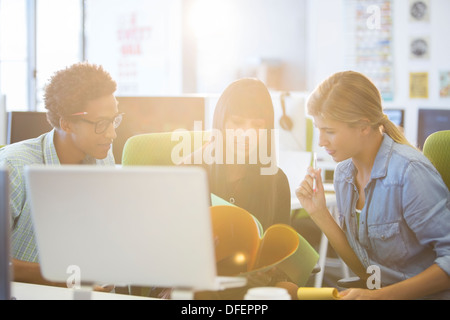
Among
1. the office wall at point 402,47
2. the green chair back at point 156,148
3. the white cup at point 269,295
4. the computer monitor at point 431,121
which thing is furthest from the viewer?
the office wall at point 402,47

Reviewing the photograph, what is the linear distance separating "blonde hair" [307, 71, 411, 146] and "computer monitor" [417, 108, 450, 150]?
2.02 metres

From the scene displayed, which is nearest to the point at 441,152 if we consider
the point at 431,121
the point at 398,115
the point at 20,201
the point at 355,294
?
the point at 355,294

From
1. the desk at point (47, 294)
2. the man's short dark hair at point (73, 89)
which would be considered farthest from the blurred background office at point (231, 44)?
the desk at point (47, 294)

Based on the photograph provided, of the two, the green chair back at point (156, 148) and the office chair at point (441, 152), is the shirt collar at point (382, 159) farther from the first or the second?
the green chair back at point (156, 148)

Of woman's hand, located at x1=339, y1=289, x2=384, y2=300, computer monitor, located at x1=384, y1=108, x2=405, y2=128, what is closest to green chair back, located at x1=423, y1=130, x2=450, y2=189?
woman's hand, located at x1=339, y1=289, x2=384, y2=300

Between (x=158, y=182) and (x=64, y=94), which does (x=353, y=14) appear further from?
(x=158, y=182)

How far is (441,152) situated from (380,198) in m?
0.36

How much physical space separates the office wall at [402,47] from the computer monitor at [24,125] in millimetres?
3328

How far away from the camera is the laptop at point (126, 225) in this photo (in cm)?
84

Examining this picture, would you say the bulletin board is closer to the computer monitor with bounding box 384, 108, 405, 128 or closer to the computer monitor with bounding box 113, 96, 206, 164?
the computer monitor with bounding box 384, 108, 405, 128

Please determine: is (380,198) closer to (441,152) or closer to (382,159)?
(382,159)

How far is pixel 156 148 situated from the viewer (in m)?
1.87

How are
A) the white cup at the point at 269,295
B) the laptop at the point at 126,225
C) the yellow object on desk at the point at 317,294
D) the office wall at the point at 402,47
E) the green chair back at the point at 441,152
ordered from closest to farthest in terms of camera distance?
1. the laptop at the point at 126,225
2. the white cup at the point at 269,295
3. the yellow object on desk at the point at 317,294
4. the green chair back at the point at 441,152
5. the office wall at the point at 402,47
